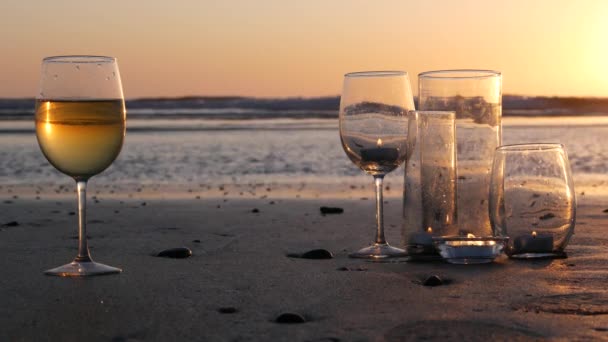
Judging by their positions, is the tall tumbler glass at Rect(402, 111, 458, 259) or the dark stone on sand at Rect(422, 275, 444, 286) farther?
the tall tumbler glass at Rect(402, 111, 458, 259)

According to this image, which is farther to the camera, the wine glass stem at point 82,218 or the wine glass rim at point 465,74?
the wine glass rim at point 465,74

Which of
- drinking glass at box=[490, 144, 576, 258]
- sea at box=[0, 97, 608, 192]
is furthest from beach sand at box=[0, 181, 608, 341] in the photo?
sea at box=[0, 97, 608, 192]

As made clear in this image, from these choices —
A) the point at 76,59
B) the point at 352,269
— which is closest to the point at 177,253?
the point at 352,269

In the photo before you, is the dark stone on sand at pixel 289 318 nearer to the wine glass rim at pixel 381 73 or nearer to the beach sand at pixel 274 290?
the beach sand at pixel 274 290

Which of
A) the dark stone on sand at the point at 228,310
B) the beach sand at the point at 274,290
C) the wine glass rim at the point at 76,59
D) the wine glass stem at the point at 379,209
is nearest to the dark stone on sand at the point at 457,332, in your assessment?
the beach sand at the point at 274,290

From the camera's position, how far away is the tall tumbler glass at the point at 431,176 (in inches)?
143

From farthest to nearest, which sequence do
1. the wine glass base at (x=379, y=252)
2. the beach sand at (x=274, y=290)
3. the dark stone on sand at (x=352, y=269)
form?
1. the wine glass base at (x=379, y=252)
2. the dark stone on sand at (x=352, y=269)
3. the beach sand at (x=274, y=290)

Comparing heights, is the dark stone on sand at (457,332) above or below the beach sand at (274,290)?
above

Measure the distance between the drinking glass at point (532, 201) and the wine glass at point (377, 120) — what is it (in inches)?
16.0

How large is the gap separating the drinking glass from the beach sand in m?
0.11

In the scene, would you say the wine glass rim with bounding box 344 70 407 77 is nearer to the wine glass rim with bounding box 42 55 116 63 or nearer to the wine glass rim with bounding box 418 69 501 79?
the wine glass rim with bounding box 418 69 501 79

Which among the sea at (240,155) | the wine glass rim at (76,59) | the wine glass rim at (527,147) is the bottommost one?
the sea at (240,155)

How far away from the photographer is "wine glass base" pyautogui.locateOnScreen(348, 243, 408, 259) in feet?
11.9

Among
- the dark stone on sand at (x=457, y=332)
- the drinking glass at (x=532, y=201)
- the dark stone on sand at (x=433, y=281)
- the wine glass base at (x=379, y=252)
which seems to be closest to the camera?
the dark stone on sand at (x=457, y=332)
